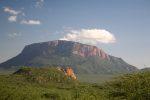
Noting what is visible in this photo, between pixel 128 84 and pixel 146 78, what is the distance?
926 millimetres

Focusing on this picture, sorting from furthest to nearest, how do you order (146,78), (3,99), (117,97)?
1. (3,99)
2. (117,97)
3. (146,78)

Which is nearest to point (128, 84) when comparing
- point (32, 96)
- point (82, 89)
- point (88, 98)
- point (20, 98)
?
point (88, 98)

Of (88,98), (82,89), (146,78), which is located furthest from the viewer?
(82,89)

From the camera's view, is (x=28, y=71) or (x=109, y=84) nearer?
(x=109, y=84)

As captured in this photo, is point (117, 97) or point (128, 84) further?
point (117, 97)

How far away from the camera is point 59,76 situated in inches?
7864

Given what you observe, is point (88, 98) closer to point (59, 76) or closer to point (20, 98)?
point (20, 98)

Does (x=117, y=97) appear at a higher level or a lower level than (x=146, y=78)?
lower

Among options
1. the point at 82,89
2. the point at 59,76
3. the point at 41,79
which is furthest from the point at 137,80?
the point at 59,76

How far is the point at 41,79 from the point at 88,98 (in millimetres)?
166119

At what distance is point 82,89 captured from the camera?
2394cm

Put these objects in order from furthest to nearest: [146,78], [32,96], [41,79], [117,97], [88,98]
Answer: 1. [41,79]
2. [32,96]
3. [88,98]
4. [117,97]
5. [146,78]

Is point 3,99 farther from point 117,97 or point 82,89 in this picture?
point 117,97

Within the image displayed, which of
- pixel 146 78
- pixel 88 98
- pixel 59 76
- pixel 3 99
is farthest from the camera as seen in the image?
pixel 59 76
